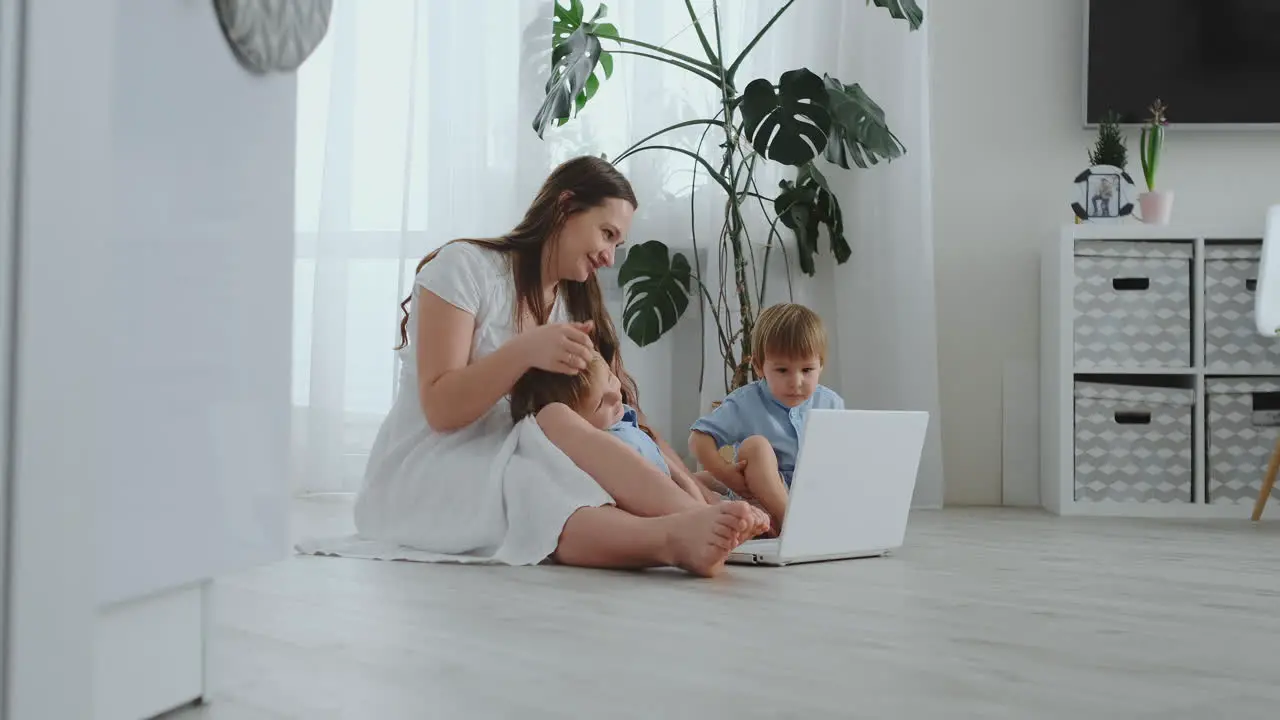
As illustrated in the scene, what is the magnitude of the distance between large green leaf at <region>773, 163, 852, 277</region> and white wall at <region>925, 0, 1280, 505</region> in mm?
344

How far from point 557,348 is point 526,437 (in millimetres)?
137

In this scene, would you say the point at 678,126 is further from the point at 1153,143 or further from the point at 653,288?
the point at 1153,143

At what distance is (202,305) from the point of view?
74 centimetres

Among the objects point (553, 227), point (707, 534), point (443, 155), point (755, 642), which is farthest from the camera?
point (443, 155)

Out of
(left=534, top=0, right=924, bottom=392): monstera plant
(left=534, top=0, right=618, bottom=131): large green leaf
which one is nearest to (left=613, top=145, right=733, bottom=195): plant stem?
(left=534, top=0, right=924, bottom=392): monstera plant

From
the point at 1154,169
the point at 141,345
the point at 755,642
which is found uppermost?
the point at 1154,169

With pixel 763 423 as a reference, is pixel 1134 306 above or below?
above

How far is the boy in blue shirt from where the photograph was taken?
1.96m

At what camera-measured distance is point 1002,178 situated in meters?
3.00

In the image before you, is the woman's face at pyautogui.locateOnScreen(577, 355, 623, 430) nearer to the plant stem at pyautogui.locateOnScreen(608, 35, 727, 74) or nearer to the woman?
the woman

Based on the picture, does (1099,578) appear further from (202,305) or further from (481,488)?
(202,305)

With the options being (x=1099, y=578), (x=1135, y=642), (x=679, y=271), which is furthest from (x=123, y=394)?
(x=679, y=271)

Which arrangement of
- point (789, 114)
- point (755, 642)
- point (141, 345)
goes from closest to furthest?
point (141, 345), point (755, 642), point (789, 114)

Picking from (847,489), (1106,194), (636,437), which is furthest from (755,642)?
(1106,194)
